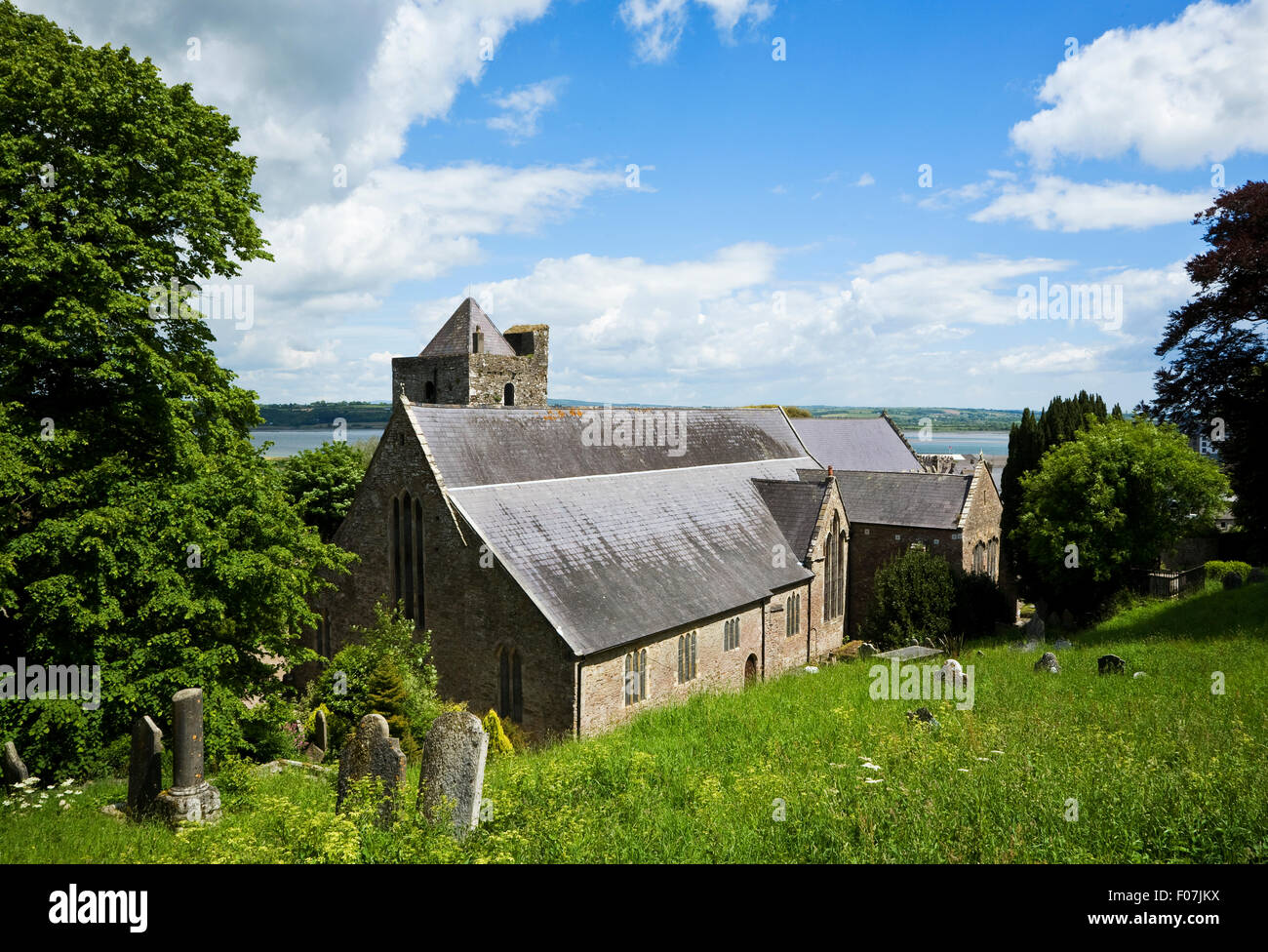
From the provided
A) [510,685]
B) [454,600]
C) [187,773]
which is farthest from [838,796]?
[454,600]

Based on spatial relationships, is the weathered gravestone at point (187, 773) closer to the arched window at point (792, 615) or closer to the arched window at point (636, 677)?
the arched window at point (636, 677)

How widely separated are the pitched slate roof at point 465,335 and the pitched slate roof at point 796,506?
53.1 ft

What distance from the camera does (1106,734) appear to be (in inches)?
423

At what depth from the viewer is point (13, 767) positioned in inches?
540

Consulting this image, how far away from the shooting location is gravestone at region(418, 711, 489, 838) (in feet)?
29.2

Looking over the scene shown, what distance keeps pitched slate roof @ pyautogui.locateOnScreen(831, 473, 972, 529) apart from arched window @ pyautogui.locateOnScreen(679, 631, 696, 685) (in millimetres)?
13593

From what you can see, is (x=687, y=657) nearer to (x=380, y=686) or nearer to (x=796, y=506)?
(x=380, y=686)

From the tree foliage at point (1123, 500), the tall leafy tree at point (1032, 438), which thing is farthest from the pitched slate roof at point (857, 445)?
the tree foliage at point (1123, 500)

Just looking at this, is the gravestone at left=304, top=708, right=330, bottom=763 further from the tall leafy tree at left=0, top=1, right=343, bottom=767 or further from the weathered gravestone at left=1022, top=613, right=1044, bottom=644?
the weathered gravestone at left=1022, top=613, right=1044, bottom=644

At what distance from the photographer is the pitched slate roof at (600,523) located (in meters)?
20.3

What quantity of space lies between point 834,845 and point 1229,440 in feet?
79.9

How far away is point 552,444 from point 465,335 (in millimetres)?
15817

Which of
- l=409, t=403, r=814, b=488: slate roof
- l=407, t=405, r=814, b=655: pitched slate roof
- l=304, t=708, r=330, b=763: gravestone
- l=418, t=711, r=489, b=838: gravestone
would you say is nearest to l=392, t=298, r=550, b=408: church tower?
l=409, t=403, r=814, b=488: slate roof
